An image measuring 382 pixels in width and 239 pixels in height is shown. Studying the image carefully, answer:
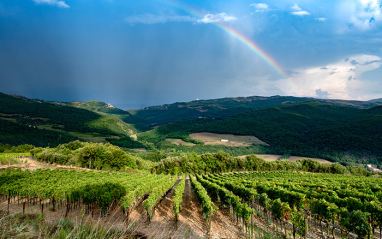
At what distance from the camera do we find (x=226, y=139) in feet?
570

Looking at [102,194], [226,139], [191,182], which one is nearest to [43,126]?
[226,139]

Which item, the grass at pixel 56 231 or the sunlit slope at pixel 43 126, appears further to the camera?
the sunlit slope at pixel 43 126

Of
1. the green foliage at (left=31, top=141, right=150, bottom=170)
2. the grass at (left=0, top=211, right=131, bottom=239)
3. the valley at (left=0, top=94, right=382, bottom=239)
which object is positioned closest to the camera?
the grass at (left=0, top=211, right=131, bottom=239)

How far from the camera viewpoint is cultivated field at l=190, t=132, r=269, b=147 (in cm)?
16261

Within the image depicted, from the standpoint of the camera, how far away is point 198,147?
152 m

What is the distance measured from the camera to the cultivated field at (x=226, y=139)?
534ft

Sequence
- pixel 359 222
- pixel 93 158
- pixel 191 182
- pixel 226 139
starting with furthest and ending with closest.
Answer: pixel 226 139 < pixel 93 158 < pixel 191 182 < pixel 359 222

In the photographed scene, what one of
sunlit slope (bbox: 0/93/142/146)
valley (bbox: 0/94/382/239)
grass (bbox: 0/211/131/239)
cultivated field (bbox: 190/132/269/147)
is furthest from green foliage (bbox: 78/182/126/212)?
cultivated field (bbox: 190/132/269/147)

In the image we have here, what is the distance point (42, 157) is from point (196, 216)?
71477 millimetres

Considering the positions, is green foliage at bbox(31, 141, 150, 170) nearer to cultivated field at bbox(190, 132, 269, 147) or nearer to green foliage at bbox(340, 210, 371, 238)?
green foliage at bbox(340, 210, 371, 238)

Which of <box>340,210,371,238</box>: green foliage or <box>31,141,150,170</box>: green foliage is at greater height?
<box>340,210,371,238</box>: green foliage

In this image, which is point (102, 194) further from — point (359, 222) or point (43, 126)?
point (43, 126)

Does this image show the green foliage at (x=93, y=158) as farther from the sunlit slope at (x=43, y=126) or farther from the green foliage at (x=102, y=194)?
the sunlit slope at (x=43, y=126)

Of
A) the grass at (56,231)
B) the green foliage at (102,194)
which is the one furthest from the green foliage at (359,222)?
the green foliage at (102,194)
